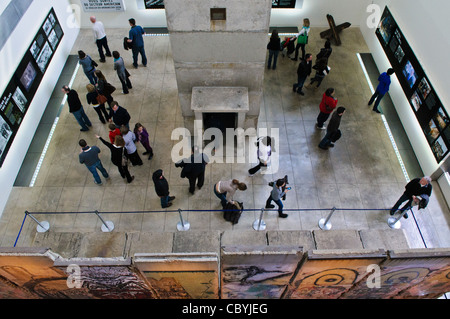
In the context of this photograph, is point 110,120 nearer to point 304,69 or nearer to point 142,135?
point 142,135

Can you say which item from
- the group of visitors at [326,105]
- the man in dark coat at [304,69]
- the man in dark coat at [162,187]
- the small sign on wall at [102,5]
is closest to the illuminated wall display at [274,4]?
the small sign on wall at [102,5]

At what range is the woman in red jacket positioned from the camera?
28.2 feet

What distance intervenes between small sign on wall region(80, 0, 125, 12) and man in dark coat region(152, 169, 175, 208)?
7.67 m

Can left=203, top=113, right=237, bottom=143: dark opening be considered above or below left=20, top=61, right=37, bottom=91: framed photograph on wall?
below

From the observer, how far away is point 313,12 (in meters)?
12.1

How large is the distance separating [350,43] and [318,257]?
9.82 metres

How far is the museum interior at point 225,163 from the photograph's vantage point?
5.11m

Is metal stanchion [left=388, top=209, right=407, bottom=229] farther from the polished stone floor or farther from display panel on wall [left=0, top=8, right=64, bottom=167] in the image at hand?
display panel on wall [left=0, top=8, right=64, bottom=167]

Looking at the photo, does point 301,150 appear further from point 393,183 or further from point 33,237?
point 33,237

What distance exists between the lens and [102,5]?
1148 cm

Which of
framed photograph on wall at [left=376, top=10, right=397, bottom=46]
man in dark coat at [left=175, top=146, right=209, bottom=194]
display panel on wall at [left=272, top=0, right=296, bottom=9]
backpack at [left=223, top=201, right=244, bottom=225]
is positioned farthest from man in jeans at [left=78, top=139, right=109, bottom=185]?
framed photograph on wall at [left=376, top=10, right=397, bottom=46]

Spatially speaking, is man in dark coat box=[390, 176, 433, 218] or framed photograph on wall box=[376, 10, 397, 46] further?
framed photograph on wall box=[376, 10, 397, 46]

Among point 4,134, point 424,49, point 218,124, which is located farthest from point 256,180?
point 4,134
